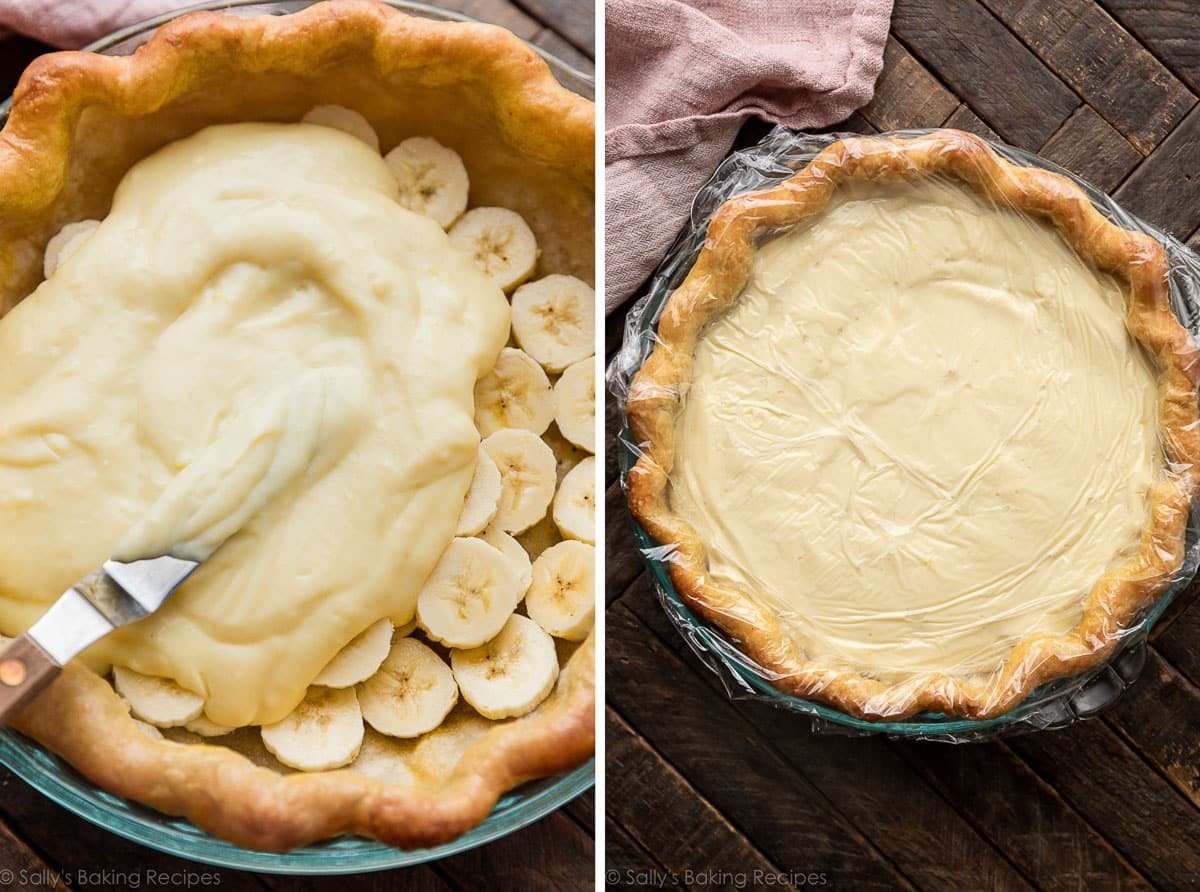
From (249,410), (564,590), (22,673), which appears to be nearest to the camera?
(22,673)

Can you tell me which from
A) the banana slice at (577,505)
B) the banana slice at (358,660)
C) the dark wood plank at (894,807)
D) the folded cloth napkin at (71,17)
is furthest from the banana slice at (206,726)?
the folded cloth napkin at (71,17)

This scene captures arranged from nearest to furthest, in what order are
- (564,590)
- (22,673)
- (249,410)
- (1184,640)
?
(22,673) < (249,410) < (564,590) < (1184,640)

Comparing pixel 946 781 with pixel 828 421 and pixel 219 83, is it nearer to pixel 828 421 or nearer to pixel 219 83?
pixel 828 421

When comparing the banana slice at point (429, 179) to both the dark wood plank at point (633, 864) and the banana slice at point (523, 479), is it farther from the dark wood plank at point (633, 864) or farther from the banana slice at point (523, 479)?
the dark wood plank at point (633, 864)

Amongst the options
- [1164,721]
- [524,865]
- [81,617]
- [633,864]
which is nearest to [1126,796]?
[1164,721]

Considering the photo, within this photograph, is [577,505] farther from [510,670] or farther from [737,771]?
[737,771]

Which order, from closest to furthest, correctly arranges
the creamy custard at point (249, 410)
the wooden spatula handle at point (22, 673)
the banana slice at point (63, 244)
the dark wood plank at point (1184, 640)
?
the wooden spatula handle at point (22, 673)
the creamy custard at point (249, 410)
the banana slice at point (63, 244)
the dark wood plank at point (1184, 640)

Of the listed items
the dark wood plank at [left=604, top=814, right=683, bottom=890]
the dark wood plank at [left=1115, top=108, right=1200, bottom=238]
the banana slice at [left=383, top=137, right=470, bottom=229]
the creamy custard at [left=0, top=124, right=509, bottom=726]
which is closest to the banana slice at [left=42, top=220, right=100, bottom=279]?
the creamy custard at [left=0, top=124, right=509, bottom=726]
